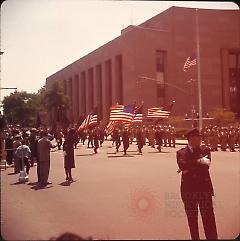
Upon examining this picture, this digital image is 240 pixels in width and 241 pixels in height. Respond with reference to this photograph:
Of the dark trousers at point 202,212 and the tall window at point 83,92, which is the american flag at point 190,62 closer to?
the tall window at point 83,92

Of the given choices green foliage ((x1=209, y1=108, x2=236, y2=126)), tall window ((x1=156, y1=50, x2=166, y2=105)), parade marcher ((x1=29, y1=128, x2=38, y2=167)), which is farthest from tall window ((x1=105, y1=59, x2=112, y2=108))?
green foliage ((x1=209, y1=108, x2=236, y2=126))

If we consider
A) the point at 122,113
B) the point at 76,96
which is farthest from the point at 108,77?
the point at 122,113

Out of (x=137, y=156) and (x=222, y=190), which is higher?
(x=137, y=156)

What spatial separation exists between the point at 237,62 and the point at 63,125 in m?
1.96

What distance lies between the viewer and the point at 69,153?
12.1 ft

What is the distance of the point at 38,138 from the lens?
3.64 metres

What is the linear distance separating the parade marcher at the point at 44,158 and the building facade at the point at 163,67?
337 mm

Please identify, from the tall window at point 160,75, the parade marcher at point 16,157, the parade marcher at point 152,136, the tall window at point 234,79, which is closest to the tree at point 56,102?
the parade marcher at point 16,157

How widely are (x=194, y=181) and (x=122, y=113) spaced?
0.86 m

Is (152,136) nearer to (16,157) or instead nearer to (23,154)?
(23,154)

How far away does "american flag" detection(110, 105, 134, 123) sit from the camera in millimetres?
3854

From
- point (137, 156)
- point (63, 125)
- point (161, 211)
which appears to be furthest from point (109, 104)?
point (137, 156)

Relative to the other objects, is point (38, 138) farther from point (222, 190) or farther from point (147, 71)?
point (222, 190)

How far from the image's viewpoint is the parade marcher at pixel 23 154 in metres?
3.59
